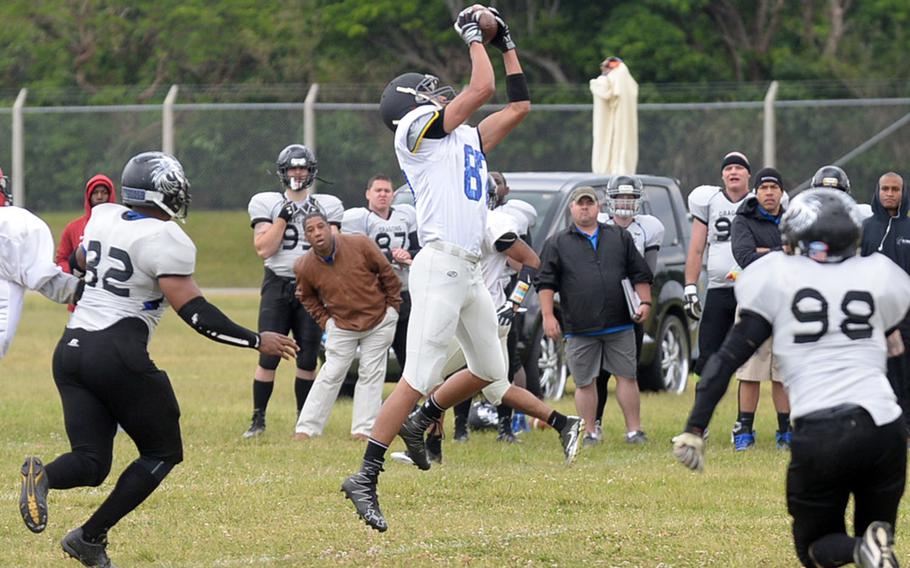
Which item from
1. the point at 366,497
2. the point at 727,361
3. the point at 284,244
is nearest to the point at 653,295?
the point at 284,244

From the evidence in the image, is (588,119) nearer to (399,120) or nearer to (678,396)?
(678,396)

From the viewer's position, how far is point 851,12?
3688 centimetres

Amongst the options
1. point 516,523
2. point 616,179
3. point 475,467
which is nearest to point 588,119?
point 616,179

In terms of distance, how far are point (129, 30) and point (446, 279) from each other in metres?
33.6

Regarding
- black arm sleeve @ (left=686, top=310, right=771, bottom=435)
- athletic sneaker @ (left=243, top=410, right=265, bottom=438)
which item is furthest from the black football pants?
athletic sneaker @ (left=243, top=410, right=265, bottom=438)

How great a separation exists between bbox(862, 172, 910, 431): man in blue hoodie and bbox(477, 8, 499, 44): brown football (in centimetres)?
429

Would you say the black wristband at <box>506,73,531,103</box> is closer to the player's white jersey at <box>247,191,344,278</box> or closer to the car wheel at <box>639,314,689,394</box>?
the player's white jersey at <box>247,191,344,278</box>

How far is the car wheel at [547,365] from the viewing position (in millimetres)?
12977

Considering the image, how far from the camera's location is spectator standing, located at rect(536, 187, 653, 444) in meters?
11.1

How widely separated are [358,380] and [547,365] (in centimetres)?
262

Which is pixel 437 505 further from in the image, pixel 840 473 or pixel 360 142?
pixel 360 142

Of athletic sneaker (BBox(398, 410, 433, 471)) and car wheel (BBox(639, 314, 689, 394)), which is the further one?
car wheel (BBox(639, 314, 689, 394))

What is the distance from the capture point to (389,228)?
12.2 m

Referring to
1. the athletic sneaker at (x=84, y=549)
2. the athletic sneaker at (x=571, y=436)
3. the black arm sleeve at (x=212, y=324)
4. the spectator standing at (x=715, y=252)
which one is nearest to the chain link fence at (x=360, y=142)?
the spectator standing at (x=715, y=252)
